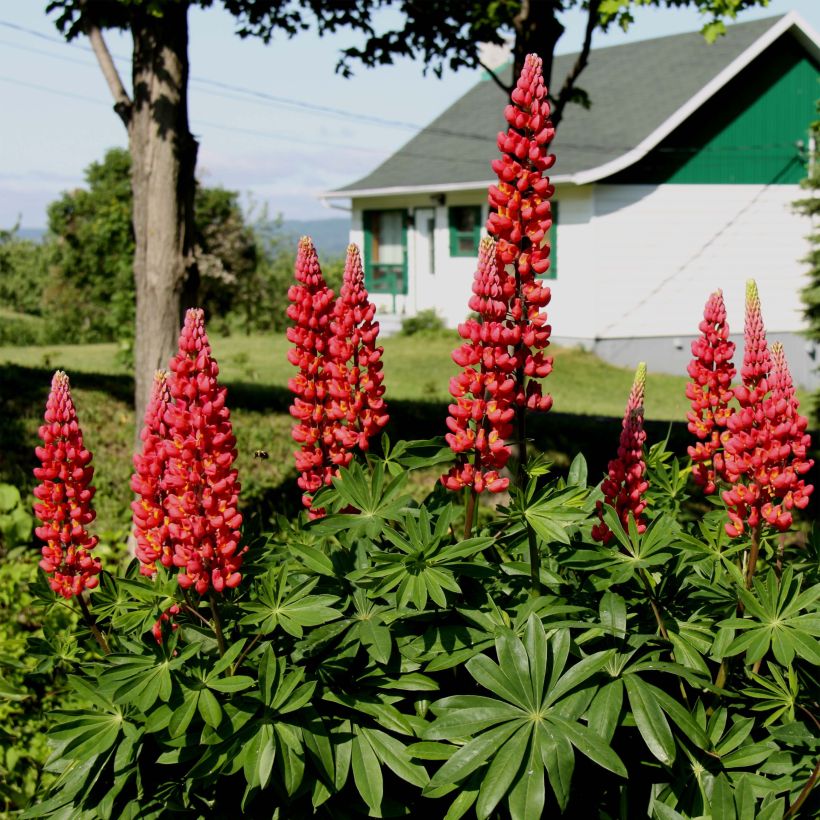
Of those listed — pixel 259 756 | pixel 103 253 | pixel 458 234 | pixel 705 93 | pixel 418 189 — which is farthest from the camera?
pixel 103 253

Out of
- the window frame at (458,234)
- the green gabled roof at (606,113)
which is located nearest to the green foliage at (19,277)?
the green gabled roof at (606,113)

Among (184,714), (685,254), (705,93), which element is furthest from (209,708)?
(705,93)

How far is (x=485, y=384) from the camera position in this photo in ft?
9.14

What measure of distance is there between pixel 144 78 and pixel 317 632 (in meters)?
5.40

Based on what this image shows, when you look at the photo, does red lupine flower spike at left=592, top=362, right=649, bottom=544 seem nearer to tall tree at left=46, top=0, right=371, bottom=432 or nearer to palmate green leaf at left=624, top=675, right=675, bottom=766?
palmate green leaf at left=624, top=675, right=675, bottom=766

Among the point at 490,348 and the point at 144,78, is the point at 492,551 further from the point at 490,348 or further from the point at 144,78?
the point at 144,78

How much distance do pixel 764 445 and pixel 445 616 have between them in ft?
3.55

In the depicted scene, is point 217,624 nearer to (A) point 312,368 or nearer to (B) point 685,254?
(A) point 312,368

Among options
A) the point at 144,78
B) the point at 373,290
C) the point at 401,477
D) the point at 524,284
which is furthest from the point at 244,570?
the point at 373,290

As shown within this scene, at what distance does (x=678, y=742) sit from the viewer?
265 centimetres

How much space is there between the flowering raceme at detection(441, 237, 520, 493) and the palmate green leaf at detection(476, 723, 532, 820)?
766 mm

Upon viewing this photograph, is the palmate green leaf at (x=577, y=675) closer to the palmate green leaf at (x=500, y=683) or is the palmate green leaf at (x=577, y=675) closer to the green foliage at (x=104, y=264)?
the palmate green leaf at (x=500, y=683)

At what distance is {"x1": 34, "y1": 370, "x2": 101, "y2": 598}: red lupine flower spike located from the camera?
9.77 ft

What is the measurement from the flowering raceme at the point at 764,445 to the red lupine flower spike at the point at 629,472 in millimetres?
278
